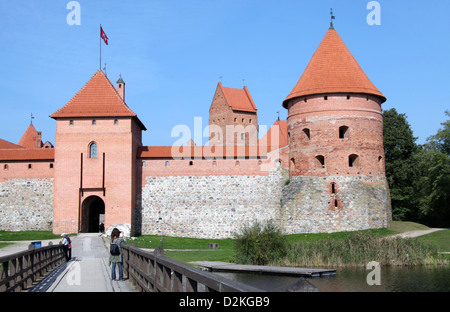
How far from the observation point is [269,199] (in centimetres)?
2711

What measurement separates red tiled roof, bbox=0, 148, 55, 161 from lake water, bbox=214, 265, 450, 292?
15975mm

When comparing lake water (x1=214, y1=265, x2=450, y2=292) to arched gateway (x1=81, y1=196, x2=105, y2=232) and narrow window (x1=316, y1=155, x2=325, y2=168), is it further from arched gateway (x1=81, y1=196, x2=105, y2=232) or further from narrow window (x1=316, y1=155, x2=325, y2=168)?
arched gateway (x1=81, y1=196, x2=105, y2=232)

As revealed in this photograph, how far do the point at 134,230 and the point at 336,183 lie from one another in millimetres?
10887

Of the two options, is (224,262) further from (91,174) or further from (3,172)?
(3,172)

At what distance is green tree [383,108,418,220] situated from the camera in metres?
32.5

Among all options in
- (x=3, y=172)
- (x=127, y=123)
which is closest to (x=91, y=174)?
(x=127, y=123)

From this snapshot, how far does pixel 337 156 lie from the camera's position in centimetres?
2517

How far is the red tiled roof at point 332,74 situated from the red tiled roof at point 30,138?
1087 inches

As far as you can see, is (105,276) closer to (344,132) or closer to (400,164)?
(344,132)

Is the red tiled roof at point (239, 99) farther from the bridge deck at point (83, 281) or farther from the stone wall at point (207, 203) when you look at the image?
the bridge deck at point (83, 281)

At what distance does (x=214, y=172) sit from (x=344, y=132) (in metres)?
7.28

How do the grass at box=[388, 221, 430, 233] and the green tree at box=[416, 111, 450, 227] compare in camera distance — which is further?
the green tree at box=[416, 111, 450, 227]

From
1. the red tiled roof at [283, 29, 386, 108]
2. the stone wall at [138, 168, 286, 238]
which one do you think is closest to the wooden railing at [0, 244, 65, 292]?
the stone wall at [138, 168, 286, 238]

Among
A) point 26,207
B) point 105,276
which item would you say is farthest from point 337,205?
point 105,276
